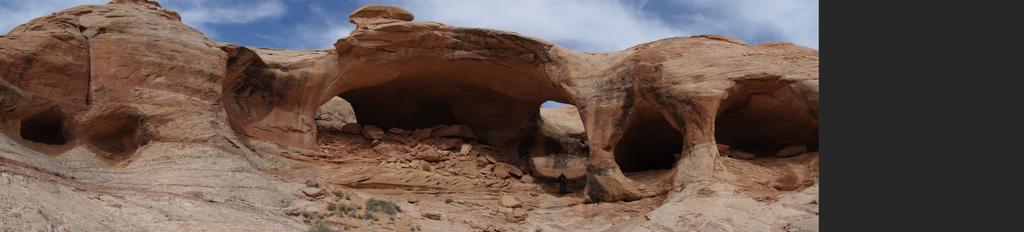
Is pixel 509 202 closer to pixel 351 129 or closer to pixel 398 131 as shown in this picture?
pixel 398 131

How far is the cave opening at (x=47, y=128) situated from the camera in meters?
18.2

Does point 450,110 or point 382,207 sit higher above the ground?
point 450,110

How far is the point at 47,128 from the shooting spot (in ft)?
60.9

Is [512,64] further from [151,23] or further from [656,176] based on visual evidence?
[151,23]

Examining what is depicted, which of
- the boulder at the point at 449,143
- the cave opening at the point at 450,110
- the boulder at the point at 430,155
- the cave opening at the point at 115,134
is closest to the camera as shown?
the cave opening at the point at 115,134

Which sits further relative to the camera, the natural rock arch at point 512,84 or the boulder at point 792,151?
the boulder at point 792,151

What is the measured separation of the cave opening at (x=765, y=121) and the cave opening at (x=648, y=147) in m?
1.08

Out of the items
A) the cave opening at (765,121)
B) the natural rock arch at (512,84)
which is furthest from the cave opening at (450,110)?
the cave opening at (765,121)

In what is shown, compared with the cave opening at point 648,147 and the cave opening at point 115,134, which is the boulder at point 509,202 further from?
the cave opening at point 115,134

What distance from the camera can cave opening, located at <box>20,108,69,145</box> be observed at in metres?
18.2

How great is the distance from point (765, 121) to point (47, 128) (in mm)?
12594

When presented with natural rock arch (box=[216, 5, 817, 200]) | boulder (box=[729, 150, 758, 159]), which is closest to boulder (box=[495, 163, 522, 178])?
natural rock arch (box=[216, 5, 817, 200])

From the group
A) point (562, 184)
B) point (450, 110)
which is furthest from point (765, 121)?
point (450, 110)

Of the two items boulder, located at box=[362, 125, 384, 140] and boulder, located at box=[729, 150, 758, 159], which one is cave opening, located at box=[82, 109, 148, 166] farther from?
boulder, located at box=[729, 150, 758, 159]
